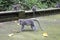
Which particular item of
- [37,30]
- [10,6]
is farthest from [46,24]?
[10,6]

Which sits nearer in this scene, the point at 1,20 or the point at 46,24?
the point at 46,24

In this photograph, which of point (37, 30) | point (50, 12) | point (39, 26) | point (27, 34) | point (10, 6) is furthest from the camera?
point (10, 6)

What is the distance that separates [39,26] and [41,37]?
4.86ft

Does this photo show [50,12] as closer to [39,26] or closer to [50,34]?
[39,26]

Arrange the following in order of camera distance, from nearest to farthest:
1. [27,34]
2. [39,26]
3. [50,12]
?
[27,34] < [39,26] < [50,12]

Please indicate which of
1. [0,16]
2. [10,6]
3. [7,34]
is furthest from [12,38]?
[10,6]

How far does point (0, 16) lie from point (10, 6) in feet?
8.86

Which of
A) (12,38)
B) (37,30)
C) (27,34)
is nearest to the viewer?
(12,38)

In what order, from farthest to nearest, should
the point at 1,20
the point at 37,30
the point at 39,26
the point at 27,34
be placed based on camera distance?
the point at 1,20
the point at 39,26
the point at 37,30
the point at 27,34

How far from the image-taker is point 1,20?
9641mm

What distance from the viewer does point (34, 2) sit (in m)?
13.0

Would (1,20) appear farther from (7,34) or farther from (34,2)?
(34,2)

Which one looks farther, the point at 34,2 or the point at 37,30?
the point at 34,2

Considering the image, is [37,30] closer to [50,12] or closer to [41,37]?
[41,37]
